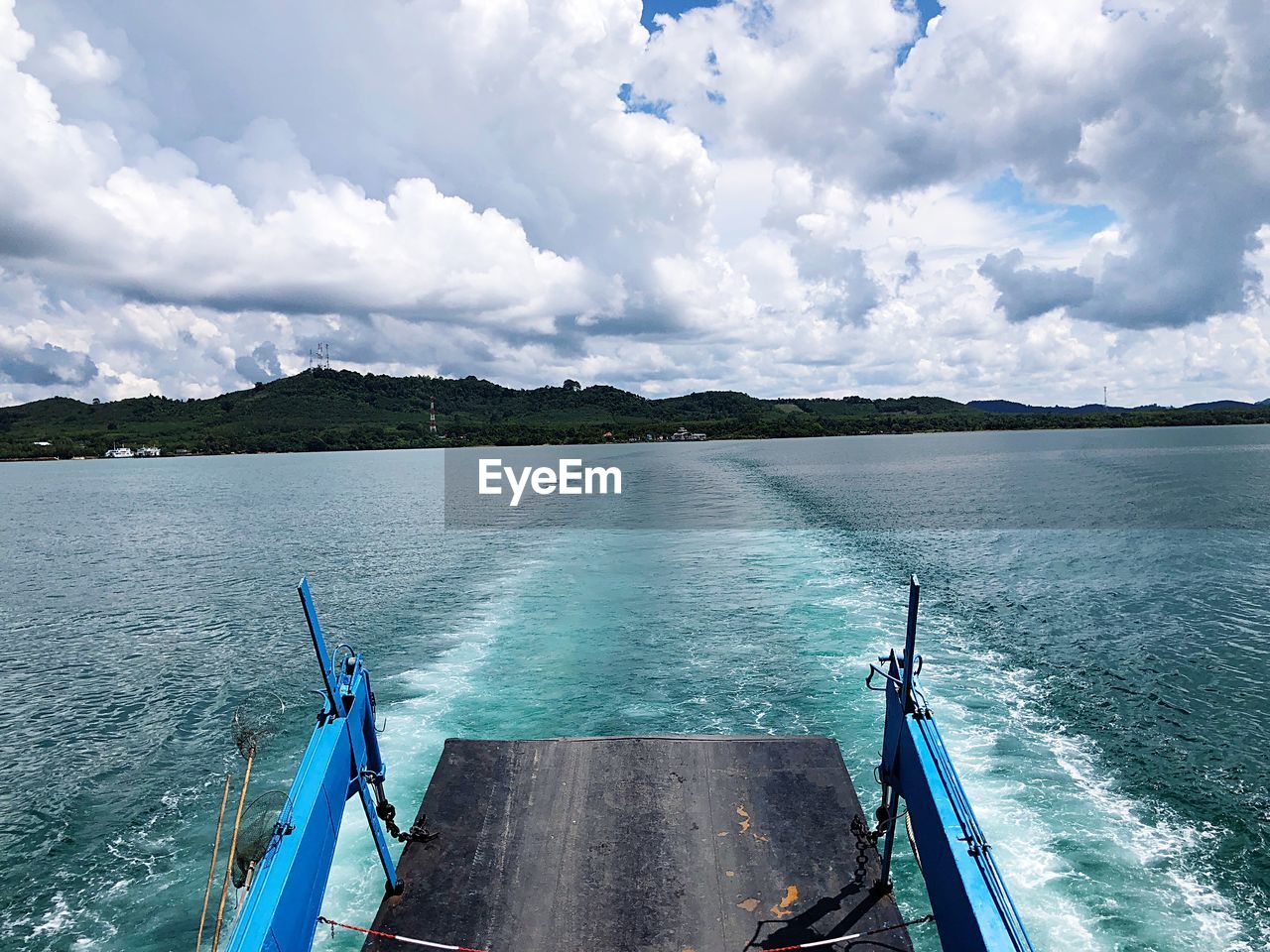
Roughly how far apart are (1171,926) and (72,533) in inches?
2276

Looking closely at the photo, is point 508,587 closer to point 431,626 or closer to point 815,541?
point 431,626

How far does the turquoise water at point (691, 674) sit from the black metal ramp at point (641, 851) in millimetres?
1383

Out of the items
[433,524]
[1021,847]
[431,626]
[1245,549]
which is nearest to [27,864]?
[431,626]

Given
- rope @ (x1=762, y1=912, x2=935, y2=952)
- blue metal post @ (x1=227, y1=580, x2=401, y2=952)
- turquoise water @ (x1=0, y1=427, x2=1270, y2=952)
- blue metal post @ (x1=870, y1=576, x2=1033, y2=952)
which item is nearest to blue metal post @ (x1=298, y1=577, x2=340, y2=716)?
blue metal post @ (x1=227, y1=580, x2=401, y2=952)

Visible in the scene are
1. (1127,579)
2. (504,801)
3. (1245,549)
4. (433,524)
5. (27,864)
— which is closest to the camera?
(504,801)

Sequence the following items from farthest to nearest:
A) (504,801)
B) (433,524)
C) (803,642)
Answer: (433,524)
(803,642)
(504,801)

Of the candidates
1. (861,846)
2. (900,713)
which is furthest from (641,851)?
(900,713)

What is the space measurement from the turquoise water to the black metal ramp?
4.54 feet

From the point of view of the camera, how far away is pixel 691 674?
1672 cm

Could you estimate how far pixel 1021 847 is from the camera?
9742mm

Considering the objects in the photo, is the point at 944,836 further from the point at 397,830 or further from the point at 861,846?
the point at 397,830

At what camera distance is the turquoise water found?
9578mm

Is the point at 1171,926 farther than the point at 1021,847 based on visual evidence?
No

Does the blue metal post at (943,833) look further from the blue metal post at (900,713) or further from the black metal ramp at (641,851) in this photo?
the black metal ramp at (641,851)
